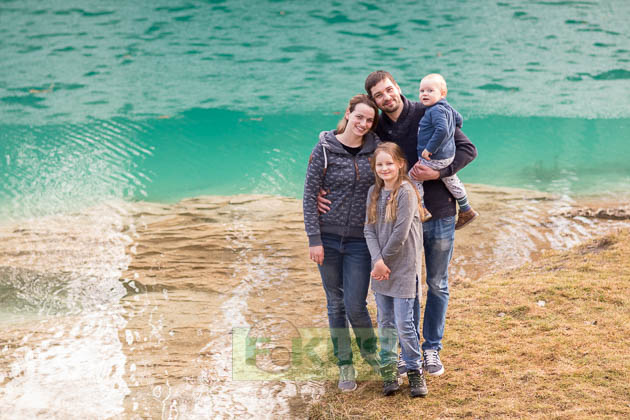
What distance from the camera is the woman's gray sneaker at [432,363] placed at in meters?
3.32

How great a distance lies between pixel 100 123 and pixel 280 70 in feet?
17.6

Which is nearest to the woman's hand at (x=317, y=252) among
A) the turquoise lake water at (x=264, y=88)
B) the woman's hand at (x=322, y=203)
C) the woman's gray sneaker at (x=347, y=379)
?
the woman's hand at (x=322, y=203)

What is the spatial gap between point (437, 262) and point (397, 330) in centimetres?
40

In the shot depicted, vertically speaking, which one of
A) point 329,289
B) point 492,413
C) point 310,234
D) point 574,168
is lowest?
point 574,168

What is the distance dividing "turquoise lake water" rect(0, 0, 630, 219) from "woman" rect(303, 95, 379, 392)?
5732mm

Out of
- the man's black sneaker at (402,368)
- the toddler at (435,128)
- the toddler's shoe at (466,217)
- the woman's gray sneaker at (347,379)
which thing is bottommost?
the woman's gray sneaker at (347,379)

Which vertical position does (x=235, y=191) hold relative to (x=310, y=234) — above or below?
below

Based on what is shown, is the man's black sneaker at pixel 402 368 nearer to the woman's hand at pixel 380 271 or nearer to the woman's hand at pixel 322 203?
the woman's hand at pixel 380 271

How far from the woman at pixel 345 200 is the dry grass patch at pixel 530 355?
520 millimetres

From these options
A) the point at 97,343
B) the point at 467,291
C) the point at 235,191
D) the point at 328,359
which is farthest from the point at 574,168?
the point at 97,343

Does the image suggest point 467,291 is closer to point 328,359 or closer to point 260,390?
point 328,359

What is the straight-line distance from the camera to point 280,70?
1619 centimetres

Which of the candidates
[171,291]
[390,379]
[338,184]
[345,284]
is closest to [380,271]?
[345,284]

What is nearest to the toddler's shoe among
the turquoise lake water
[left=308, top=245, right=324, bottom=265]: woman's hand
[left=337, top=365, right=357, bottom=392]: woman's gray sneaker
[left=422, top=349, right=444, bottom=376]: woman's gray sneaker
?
[left=422, top=349, right=444, bottom=376]: woman's gray sneaker
